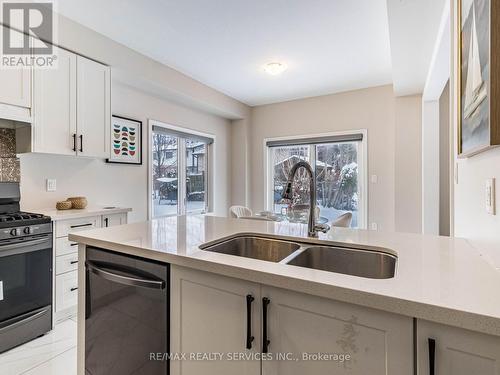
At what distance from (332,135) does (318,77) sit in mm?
1116

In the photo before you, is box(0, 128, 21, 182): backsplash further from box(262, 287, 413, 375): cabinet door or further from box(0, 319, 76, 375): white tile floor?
box(262, 287, 413, 375): cabinet door

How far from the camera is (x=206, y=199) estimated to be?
16.6 ft

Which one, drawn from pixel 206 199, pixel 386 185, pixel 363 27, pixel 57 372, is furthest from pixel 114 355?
pixel 386 185

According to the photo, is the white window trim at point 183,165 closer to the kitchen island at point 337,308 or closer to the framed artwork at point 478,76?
the kitchen island at point 337,308

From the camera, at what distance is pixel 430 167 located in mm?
3809

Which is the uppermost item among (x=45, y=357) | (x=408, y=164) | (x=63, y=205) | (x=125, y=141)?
(x=125, y=141)

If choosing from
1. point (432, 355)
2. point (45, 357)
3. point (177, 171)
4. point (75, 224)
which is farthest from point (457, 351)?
point (177, 171)

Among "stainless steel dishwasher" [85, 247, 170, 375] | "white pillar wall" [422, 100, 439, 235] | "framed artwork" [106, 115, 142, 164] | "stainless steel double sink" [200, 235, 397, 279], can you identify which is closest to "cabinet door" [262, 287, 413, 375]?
"stainless steel double sink" [200, 235, 397, 279]

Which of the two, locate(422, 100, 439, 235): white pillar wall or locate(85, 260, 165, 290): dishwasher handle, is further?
Result: locate(422, 100, 439, 235): white pillar wall

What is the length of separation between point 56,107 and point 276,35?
2203 millimetres

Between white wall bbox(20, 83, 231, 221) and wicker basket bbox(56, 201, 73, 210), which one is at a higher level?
white wall bbox(20, 83, 231, 221)

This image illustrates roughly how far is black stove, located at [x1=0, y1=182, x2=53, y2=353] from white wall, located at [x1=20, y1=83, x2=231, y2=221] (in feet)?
1.06

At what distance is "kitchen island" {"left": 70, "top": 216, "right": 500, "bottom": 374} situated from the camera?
0.67 metres

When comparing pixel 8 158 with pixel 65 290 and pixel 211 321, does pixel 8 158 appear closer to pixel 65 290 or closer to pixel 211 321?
pixel 65 290
